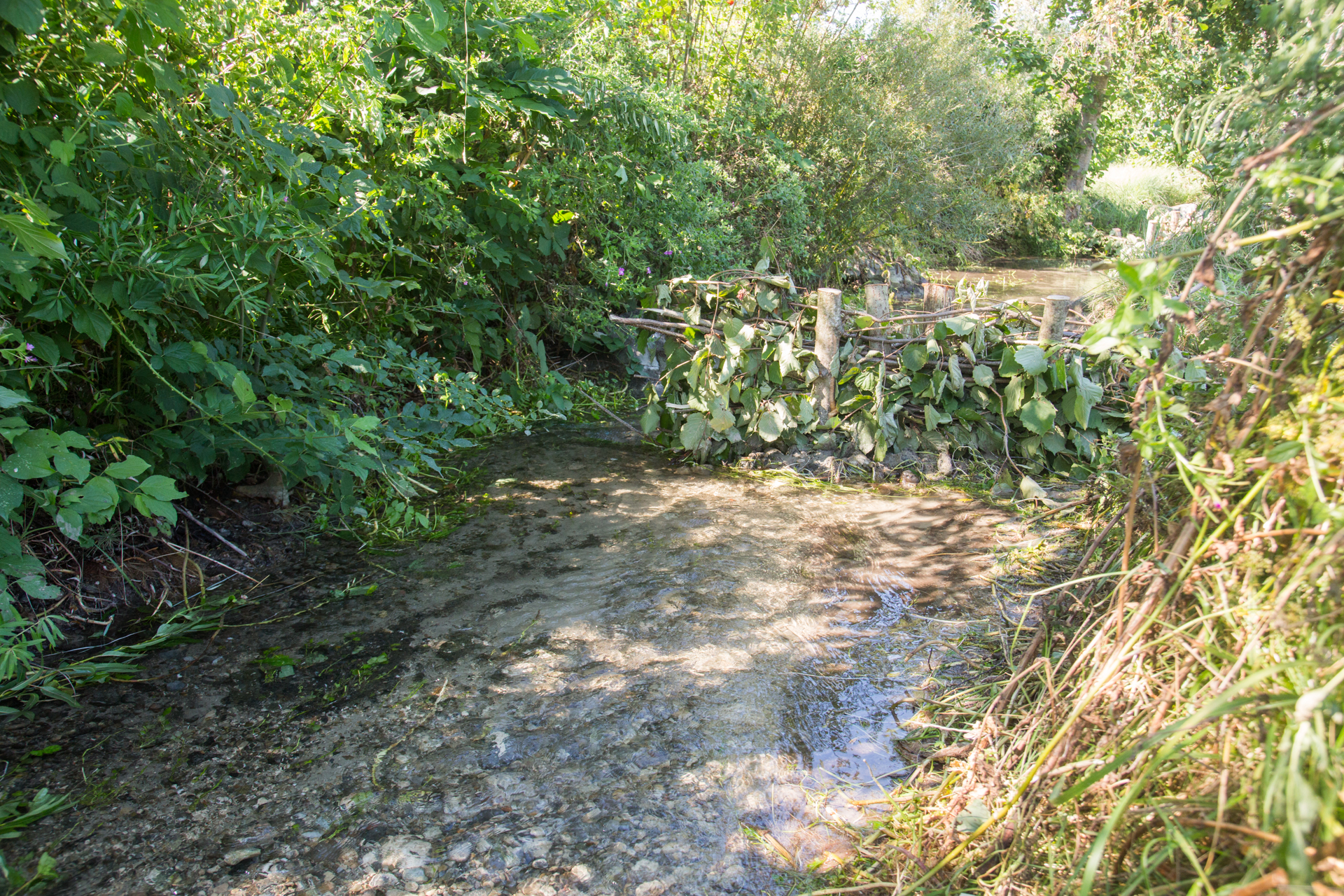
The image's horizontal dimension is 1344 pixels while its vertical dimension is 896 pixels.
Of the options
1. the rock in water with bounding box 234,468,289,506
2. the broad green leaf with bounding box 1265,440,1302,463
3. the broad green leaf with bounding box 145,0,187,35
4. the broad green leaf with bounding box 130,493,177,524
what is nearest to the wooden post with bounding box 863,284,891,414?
the rock in water with bounding box 234,468,289,506

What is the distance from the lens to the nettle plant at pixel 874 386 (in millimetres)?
5062

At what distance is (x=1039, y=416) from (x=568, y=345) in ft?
14.1

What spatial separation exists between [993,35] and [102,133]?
75.1ft

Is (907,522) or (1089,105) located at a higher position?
(1089,105)

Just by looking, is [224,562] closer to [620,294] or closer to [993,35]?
[620,294]

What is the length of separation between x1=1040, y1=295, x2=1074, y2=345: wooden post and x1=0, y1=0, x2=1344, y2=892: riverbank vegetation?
258 millimetres

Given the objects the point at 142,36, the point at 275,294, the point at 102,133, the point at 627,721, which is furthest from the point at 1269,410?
the point at 275,294

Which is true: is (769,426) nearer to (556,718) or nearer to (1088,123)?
(556,718)

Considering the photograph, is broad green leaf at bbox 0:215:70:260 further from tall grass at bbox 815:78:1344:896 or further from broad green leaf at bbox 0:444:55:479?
tall grass at bbox 815:78:1344:896

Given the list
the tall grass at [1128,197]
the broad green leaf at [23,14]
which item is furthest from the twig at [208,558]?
Answer: the tall grass at [1128,197]

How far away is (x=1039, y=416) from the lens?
4832mm

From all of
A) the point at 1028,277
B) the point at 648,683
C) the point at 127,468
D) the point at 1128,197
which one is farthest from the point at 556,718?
the point at 1128,197

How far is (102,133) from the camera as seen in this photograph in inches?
112

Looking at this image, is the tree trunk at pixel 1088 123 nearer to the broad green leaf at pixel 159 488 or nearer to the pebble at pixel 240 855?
the broad green leaf at pixel 159 488
